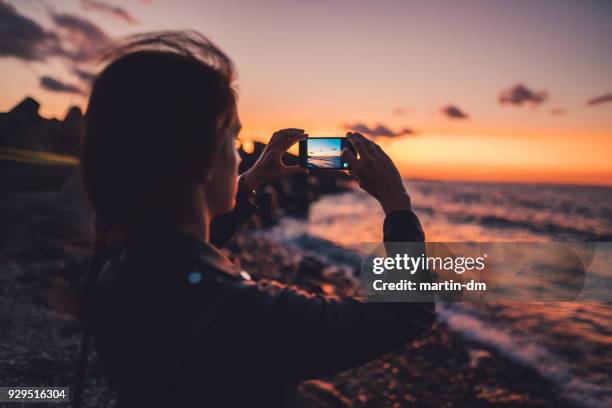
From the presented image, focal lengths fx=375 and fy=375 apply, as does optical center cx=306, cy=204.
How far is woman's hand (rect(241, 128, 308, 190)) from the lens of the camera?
194 centimetres

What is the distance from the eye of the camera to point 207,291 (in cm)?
95

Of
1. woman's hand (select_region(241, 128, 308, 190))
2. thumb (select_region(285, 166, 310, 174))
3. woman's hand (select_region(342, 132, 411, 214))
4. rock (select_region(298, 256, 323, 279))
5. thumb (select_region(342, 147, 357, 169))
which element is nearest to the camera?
woman's hand (select_region(342, 132, 411, 214))

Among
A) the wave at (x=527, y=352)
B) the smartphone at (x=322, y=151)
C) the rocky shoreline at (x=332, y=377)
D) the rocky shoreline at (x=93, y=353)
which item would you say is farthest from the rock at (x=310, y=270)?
the smartphone at (x=322, y=151)

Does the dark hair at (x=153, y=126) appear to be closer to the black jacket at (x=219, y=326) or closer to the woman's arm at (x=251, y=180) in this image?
the black jacket at (x=219, y=326)

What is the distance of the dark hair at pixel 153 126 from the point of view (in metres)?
1.00

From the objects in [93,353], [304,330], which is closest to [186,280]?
[304,330]

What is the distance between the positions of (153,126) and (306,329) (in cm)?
66

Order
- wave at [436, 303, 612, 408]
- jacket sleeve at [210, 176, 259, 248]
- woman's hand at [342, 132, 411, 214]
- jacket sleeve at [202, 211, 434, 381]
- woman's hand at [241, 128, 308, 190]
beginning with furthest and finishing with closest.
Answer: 1. wave at [436, 303, 612, 408]
2. woman's hand at [241, 128, 308, 190]
3. jacket sleeve at [210, 176, 259, 248]
4. woman's hand at [342, 132, 411, 214]
5. jacket sleeve at [202, 211, 434, 381]

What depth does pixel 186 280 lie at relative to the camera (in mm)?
971

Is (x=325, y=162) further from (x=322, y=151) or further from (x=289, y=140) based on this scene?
(x=289, y=140)

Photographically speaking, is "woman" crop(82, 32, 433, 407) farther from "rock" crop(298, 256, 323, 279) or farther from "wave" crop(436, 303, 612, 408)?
"rock" crop(298, 256, 323, 279)

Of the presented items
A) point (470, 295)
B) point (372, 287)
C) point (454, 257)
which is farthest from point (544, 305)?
point (372, 287)

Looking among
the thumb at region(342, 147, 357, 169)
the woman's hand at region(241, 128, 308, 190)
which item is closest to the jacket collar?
the thumb at region(342, 147, 357, 169)

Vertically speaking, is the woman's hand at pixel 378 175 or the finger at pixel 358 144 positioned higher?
the finger at pixel 358 144
